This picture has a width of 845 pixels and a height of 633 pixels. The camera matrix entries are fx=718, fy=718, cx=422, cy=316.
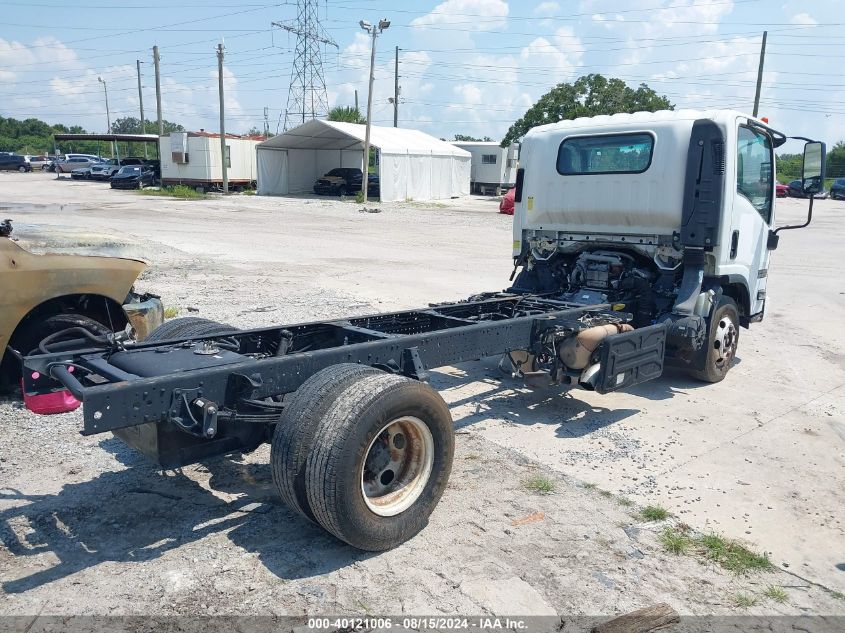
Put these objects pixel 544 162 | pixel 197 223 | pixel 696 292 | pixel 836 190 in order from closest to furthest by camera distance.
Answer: pixel 696 292 → pixel 544 162 → pixel 197 223 → pixel 836 190


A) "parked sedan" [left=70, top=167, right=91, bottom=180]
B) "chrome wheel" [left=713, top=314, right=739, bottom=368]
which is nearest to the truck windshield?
"chrome wheel" [left=713, top=314, right=739, bottom=368]

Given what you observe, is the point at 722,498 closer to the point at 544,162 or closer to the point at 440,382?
the point at 440,382

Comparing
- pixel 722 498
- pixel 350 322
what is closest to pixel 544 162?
pixel 350 322

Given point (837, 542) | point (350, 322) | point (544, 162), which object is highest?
point (544, 162)

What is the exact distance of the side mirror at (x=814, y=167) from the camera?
739cm

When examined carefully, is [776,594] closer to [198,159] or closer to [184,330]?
[184,330]

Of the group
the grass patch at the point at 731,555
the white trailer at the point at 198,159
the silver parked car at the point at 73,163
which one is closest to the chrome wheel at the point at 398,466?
the grass patch at the point at 731,555

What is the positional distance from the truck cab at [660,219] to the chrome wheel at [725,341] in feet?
0.07

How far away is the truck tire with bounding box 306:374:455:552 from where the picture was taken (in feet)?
11.7

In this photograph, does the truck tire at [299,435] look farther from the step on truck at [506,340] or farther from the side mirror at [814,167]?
the side mirror at [814,167]

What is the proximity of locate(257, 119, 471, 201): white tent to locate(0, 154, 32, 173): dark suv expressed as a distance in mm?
28977

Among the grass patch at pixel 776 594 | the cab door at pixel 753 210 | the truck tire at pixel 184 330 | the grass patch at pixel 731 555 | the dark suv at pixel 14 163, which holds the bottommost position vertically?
the grass patch at pixel 776 594

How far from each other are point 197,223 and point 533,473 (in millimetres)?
21393

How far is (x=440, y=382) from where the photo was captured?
23.6ft
